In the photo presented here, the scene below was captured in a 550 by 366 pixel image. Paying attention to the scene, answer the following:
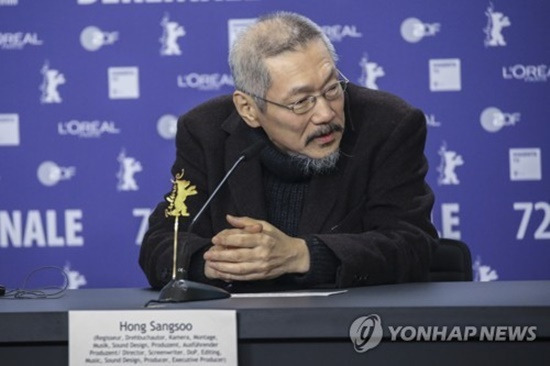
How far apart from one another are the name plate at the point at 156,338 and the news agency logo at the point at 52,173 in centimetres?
318

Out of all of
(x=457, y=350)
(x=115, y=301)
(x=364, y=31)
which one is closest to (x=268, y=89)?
(x=115, y=301)

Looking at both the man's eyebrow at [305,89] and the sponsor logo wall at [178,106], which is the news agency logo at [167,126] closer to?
the sponsor logo wall at [178,106]

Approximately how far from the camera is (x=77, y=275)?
500cm

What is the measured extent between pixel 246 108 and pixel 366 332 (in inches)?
47.6

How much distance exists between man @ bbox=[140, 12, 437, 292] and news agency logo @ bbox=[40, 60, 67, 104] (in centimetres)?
213

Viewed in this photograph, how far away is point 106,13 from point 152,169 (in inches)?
29.3

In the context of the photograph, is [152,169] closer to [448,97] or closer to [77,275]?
[77,275]

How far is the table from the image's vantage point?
182 cm

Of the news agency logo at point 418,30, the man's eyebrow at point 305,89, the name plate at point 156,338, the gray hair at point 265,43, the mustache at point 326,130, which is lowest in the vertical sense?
the name plate at point 156,338

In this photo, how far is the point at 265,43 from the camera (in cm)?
281

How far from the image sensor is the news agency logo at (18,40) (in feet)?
16.5

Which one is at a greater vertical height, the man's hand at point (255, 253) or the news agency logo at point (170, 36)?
the news agency logo at point (170, 36)

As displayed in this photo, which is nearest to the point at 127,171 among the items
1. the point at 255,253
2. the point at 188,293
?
the point at 255,253

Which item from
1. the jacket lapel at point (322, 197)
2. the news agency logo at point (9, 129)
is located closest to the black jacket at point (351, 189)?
the jacket lapel at point (322, 197)
